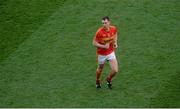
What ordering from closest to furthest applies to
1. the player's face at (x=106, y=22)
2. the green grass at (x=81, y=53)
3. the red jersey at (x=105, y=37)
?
the player's face at (x=106, y=22), the red jersey at (x=105, y=37), the green grass at (x=81, y=53)

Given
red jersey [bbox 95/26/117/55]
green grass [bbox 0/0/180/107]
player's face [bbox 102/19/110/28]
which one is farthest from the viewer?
green grass [bbox 0/0/180/107]

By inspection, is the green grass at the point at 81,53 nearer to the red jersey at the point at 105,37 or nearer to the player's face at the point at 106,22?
the red jersey at the point at 105,37

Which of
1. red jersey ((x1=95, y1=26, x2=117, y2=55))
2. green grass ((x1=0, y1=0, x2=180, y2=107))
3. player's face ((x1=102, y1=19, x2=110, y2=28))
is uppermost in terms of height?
player's face ((x1=102, y1=19, x2=110, y2=28))

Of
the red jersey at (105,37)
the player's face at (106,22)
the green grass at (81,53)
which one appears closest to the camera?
the player's face at (106,22)

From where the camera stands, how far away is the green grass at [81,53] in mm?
12180

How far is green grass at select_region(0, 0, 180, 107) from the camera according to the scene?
1218 centimetres

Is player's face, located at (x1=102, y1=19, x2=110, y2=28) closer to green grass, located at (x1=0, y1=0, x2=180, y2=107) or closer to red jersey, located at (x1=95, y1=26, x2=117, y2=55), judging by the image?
red jersey, located at (x1=95, y1=26, x2=117, y2=55)

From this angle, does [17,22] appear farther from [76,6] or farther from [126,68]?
[126,68]

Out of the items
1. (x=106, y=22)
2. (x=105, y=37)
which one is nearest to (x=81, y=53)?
(x=105, y=37)

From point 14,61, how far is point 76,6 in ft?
11.2

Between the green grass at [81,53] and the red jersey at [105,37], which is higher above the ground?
the red jersey at [105,37]

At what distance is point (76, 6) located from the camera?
53.6 feet

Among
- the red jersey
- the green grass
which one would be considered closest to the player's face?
the red jersey

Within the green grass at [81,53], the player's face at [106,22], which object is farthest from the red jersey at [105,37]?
the green grass at [81,53]
